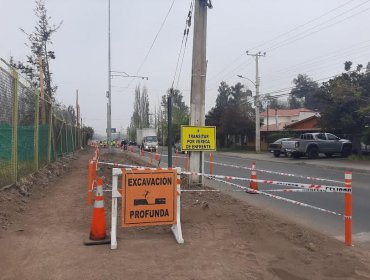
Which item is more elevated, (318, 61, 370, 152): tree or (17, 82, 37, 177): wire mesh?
(318, 61, 370, 152): tree

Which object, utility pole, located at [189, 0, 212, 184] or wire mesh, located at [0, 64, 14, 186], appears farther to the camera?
utility pole, located at [189, 0, 212, 184]

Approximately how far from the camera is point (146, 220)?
21.4ft

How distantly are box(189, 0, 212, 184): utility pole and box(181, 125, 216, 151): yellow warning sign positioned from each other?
0.29m

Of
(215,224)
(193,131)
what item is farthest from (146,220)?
(193,131)

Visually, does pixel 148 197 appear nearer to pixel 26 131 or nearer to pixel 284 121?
pixel 26 131

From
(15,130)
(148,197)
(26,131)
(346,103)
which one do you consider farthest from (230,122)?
(148,197)

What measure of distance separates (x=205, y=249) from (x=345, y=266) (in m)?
1.73

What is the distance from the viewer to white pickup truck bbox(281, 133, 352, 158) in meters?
31.9

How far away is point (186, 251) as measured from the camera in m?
5.91

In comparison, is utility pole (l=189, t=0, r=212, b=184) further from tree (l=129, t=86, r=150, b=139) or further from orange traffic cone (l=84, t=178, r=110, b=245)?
tree (l=129, t=86, r=150, b=139)

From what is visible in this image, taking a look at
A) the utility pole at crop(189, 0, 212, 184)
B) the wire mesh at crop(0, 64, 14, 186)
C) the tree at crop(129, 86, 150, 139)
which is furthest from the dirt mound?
the tree at crop(129, 86, 150, 139)

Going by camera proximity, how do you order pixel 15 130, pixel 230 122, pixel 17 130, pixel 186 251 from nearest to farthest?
pixel 186 251, pixel 15 130, pixel 17 130, pixel 230 122

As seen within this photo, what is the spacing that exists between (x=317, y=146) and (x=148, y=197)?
27.2m

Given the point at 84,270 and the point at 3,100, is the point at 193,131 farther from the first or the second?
the point at 84,270
